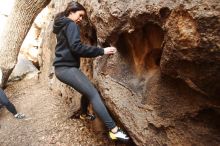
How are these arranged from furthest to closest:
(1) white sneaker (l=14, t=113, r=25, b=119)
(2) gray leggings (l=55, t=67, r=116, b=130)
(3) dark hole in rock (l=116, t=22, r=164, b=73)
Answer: (1) white sneaker (l=14, t=113, r=25, b=119) → (2) gray leggings (l=55, t=67, r=116, b=130) → (3) dark hole in rock (l=116, t=22, r=164, b=73)

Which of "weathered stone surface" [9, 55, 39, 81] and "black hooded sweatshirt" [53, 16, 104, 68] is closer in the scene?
"black hooded sweatshirt" [53, 16, 104, 68]

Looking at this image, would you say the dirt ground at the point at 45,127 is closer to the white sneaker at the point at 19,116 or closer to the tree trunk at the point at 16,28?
the white sneaker at the point at 19,116

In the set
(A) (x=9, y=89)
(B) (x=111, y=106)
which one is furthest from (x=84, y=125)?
(A) (x=9, y=89)

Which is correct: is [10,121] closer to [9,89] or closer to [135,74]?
[9,89]

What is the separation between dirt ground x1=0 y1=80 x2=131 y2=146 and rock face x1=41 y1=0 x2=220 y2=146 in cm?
95

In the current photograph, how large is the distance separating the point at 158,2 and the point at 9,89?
20.8ft

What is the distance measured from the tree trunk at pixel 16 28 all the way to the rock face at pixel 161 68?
9.51ft

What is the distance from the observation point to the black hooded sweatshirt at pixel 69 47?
4098mm

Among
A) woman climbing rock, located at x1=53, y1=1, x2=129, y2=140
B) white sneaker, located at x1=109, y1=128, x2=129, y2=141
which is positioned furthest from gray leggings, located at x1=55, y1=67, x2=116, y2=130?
white sneaker, located at x1=109, y1=128, x2=129, y2=141

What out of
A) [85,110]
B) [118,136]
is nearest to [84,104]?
[85,110]

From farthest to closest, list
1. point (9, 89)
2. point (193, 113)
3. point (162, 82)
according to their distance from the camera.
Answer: point (9, 89)
point (162, 82)
point (193, 113)

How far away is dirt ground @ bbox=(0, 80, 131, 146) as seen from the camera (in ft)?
16.6

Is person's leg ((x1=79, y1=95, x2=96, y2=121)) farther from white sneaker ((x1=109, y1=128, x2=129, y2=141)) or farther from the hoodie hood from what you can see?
the hoodie hood

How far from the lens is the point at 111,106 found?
175 inches
